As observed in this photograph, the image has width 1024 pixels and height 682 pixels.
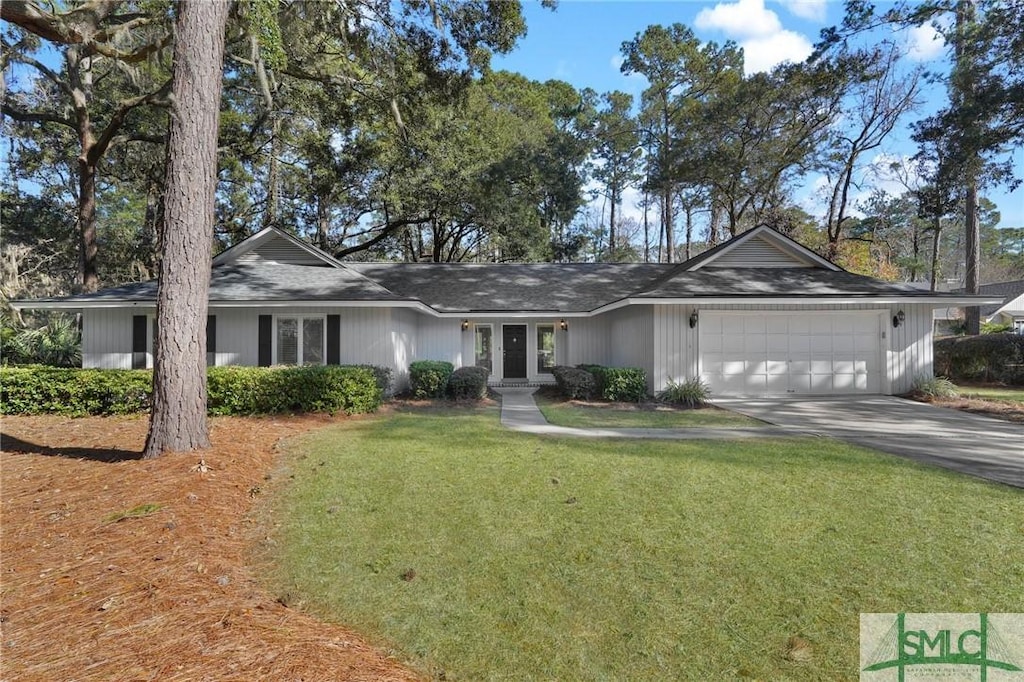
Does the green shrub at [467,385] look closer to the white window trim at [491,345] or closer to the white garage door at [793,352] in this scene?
the white window trim at [491,345]

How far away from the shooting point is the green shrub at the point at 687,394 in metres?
11.5

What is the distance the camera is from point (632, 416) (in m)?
10.1

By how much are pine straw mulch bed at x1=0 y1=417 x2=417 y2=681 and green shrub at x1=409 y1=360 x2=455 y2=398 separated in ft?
22.2

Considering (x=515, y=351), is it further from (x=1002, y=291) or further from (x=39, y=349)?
(x=1002, y=291)

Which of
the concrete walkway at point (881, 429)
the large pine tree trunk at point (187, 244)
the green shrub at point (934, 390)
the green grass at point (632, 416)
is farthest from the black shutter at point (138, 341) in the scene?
the green shrub at point (934, 390)

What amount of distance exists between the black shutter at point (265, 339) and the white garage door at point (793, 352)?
11479mm

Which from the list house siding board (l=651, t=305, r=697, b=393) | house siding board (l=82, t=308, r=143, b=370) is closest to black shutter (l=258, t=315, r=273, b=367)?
house siding board (l=82, t=308, r=143, b=370)

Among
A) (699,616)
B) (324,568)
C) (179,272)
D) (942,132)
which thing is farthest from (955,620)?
(942,132)

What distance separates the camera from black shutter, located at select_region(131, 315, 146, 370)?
1256cm

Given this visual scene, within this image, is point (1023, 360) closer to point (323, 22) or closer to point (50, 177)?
point (323, 22)

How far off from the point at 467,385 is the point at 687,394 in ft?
18.1

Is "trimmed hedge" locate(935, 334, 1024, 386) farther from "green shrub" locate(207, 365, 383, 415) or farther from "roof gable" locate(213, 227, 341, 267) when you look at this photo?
"roof gable" locate(213, 227, 341, 267)

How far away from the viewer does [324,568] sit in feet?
11.5

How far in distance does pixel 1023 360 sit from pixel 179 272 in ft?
72.4
